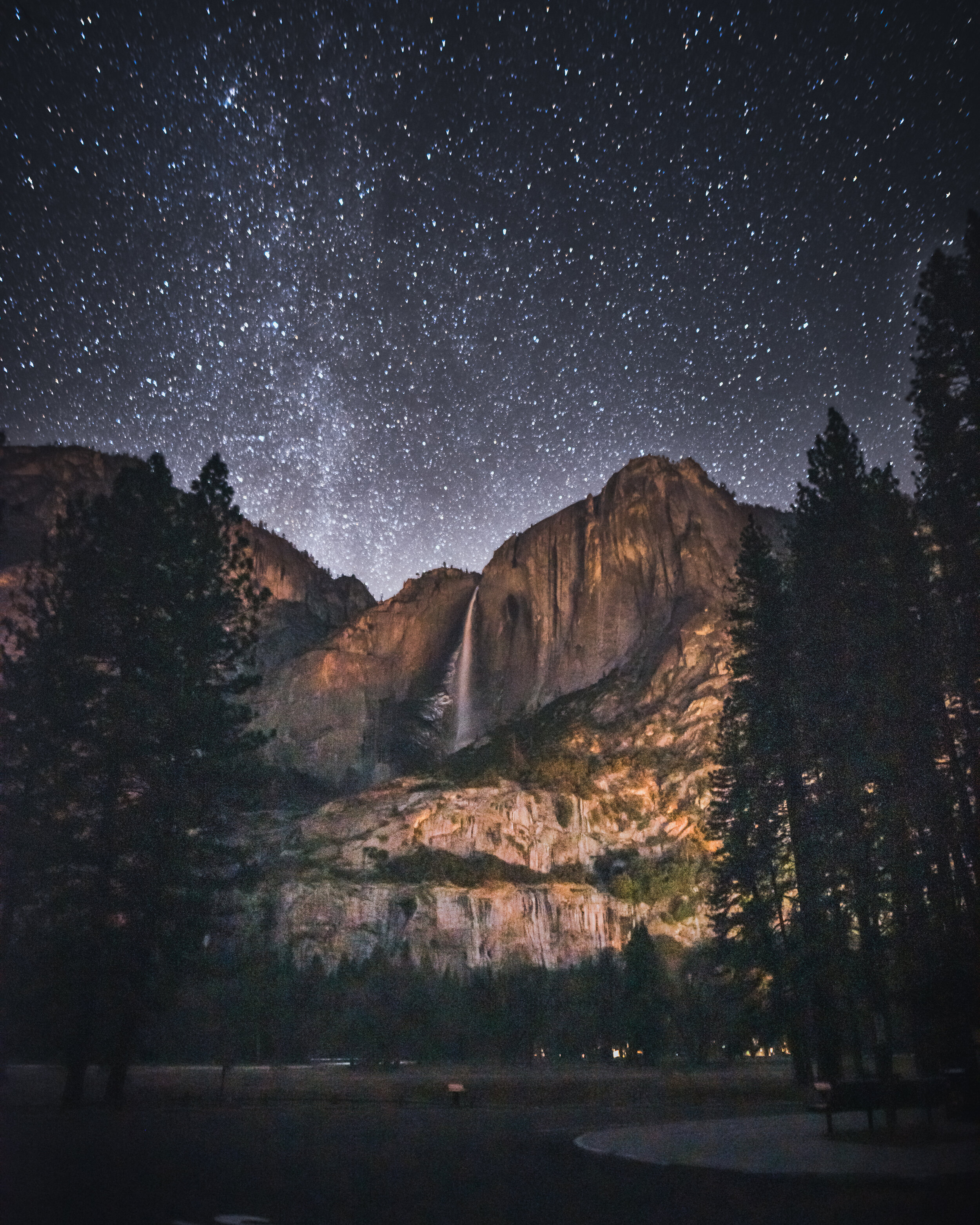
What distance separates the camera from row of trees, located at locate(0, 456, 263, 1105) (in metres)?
23.4

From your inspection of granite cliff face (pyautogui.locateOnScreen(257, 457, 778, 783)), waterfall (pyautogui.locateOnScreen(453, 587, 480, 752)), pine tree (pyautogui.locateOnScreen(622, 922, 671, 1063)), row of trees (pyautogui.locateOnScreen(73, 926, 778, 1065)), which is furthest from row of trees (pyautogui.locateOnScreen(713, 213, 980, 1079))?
waterfall (pyautogui.locateOnScreen(453, 587, 480, 752))

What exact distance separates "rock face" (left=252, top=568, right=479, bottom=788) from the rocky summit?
1.31ft

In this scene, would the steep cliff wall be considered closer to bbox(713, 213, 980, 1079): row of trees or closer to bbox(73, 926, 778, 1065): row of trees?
bbox(73, 926, 778, 1065): row of trees

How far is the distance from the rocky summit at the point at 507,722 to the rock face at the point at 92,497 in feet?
1.64

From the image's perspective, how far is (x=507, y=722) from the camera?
6289 inches

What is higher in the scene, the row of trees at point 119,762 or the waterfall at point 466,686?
the waterfall at point 466,686

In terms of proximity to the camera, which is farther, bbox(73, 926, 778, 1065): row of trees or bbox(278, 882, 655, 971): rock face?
bbox(278, 882, 655, 971): rock face

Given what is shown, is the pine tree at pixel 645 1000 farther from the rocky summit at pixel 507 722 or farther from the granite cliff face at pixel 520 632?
the granite cliff face at pixel 520 632

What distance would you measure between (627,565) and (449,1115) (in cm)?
13852

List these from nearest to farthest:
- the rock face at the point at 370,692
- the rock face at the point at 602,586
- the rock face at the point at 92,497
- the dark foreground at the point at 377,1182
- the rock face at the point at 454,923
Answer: the dark foreground at the point at 377,1182, the rock face at the point at 454,923, the rock face at the point at 602,586, the rock face at the point at 92,497, the rock face at the point at 370,692

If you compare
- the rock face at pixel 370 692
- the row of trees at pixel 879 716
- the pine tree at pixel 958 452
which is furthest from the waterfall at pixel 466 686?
the pine tree at pixel 958 452

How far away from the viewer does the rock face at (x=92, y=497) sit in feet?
516

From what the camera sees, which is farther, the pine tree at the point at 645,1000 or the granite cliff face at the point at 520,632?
the granite cliff face at the point at 520,632

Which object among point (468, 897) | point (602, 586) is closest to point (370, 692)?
point (602, 586)
